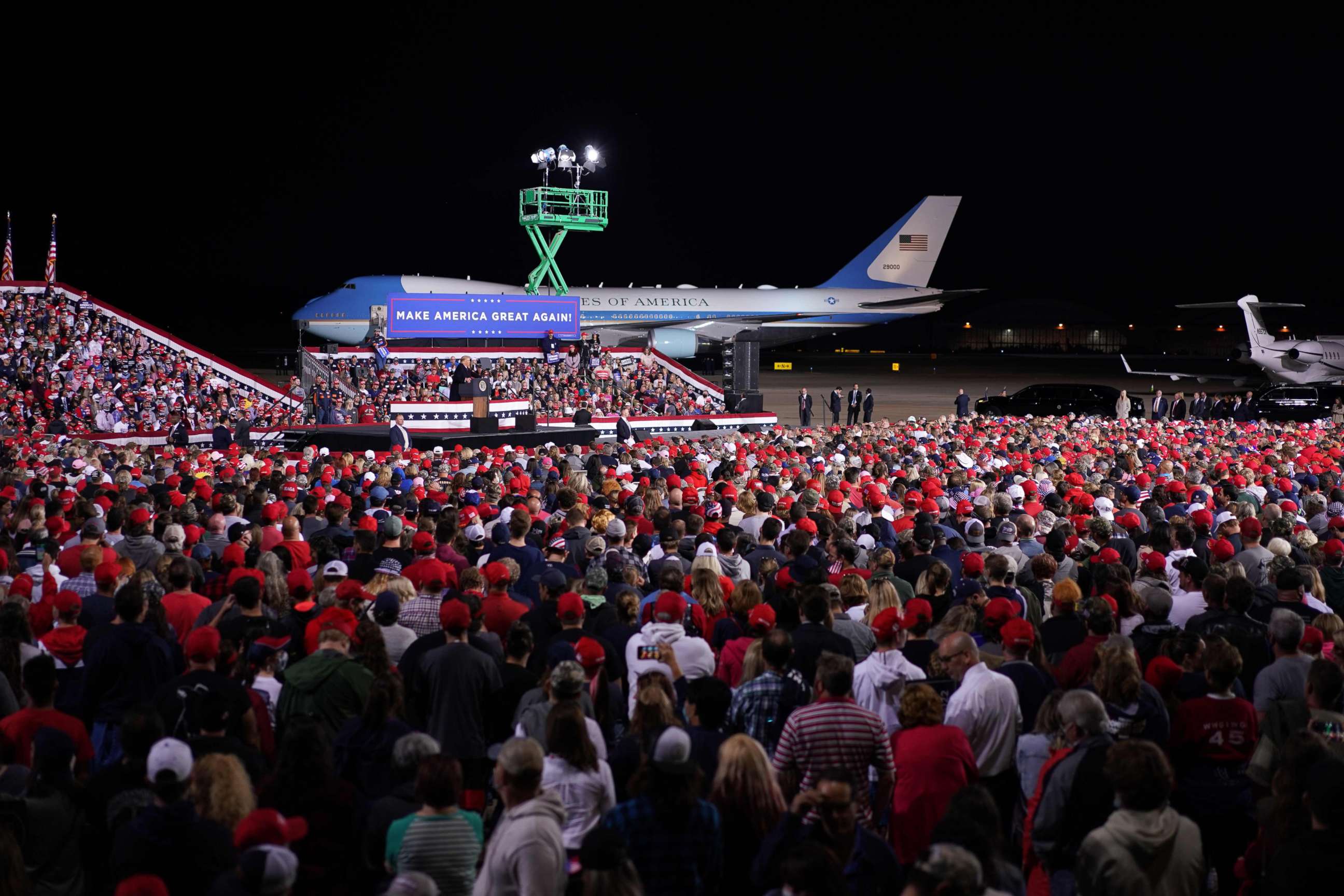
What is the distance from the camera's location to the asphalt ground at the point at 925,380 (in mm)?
40844

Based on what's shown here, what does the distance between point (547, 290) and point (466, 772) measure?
4620 cm

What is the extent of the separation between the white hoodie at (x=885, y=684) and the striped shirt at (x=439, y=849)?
2.44 metres

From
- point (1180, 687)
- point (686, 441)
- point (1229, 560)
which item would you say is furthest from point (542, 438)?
point (1180, 687)

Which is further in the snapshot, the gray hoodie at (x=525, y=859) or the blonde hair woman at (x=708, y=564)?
the blonde hair woman at (x=708, y=564)

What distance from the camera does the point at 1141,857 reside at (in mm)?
4109

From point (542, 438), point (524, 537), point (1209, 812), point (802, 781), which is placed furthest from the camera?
point (542, 438)

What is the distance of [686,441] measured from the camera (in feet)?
63.9

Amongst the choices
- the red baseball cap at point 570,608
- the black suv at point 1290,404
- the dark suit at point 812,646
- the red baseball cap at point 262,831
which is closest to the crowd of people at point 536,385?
the black suv at point 1290,404

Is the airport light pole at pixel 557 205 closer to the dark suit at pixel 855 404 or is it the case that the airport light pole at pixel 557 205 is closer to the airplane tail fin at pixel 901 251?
the dark suit at pixel 855 404

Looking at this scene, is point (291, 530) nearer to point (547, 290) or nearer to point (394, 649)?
point (394, 649)

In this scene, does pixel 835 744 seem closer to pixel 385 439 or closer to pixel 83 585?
pixel 83 585

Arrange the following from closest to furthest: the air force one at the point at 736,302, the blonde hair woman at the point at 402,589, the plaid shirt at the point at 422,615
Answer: the plaid shirt at the point at 422,615, the blonde hair woman at the point at 402,589, the air force one at the point at 736,302

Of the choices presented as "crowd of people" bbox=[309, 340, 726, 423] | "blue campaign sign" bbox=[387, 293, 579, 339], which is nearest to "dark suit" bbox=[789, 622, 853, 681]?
"crowd of people" bbox=[309, 340, 726, 423]

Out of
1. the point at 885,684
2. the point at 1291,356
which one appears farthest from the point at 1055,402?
the point at 885,684
